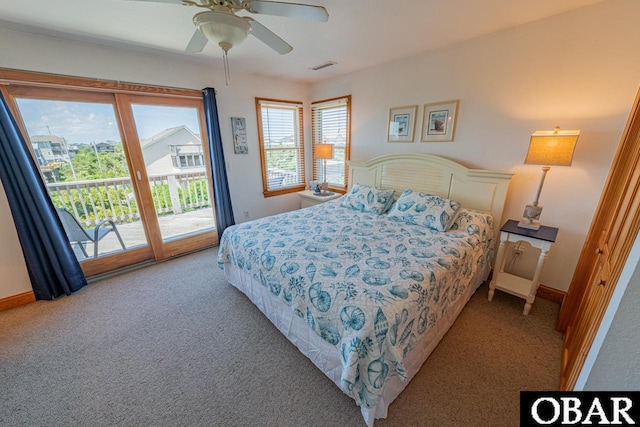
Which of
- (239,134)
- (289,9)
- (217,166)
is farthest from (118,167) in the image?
(289,9)

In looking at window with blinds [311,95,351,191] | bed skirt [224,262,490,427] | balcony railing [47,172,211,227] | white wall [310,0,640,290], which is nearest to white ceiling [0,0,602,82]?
white wall [310,0,640,290]

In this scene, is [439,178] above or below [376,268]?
above

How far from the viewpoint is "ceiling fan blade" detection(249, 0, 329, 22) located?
4.22ft

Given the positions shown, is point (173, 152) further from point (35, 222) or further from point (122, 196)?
A: point (35, 222)

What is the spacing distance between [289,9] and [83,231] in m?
3.14

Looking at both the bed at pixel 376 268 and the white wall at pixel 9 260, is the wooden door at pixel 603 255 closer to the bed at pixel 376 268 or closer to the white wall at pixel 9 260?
the bed at pixel 376 268

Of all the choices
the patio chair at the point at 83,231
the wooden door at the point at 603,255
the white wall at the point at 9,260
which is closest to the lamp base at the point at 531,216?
the wooden door at the point at 603,255

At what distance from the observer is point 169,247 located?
3.17 metres

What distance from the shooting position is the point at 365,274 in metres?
1.51

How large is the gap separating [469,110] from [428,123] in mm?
421

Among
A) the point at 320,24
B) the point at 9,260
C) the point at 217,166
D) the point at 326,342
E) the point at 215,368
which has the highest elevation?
the point at 320,24

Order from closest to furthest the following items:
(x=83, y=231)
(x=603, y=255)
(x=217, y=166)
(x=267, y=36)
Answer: (x=603, y=255), (x=267, y=36), (x=83, y=231), (x=217, y=166)

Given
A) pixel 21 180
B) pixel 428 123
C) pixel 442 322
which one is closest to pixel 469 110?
pixel 428 123

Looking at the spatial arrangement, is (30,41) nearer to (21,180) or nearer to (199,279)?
(21,180)
